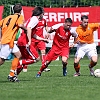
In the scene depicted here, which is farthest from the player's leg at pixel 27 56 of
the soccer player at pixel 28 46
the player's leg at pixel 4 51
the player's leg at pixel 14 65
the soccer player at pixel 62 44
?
the soccer player at pixel 62 44

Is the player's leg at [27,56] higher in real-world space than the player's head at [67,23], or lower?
lower

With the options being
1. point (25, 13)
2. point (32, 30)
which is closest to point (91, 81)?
point (32, 30)

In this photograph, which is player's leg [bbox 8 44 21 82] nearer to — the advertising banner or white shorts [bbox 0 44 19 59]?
white shorts [bbox 0 44 19 59]

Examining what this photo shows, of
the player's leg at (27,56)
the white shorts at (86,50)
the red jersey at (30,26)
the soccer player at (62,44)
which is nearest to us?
the red jersey at (30,26)

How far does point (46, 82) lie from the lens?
13102mm

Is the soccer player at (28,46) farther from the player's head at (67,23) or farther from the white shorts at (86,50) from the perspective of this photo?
the white shorts at (86,50)

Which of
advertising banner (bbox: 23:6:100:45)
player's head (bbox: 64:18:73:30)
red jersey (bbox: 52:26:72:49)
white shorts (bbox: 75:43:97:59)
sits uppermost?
player's head (bbox: 64:18:73:30)

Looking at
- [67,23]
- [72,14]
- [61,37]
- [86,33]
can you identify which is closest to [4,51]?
[67,23]

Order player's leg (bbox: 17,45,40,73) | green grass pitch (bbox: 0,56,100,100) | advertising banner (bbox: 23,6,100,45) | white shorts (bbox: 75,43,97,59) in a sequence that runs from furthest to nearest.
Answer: advertising banner (bbox: 23,6,100,45) → white shorts (bbox: 75,43,97,59) → player's leg (bbox: 17,45,40,73) → green grass pitch (bbox: 0,56,100,100)

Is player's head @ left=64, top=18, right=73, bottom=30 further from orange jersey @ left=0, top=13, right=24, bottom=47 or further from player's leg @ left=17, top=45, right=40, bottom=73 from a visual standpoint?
orange jersey @ left=0, top=13, right=24, bottom=47

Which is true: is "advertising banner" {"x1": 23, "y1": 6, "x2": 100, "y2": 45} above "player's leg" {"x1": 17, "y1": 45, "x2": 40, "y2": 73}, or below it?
below

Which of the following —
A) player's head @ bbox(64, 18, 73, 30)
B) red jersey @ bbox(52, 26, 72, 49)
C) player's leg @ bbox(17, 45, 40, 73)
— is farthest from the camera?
red jersey @ bbox(52, 26, 72, 49)

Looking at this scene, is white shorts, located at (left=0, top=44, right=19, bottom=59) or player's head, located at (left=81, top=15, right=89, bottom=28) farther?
player's head, located at (left=81, top=15, right=89, bottom=28)

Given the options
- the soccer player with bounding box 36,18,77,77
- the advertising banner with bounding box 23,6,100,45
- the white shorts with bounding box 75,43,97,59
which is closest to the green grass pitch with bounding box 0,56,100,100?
the soccer player with bounding box 36,18,77,77
